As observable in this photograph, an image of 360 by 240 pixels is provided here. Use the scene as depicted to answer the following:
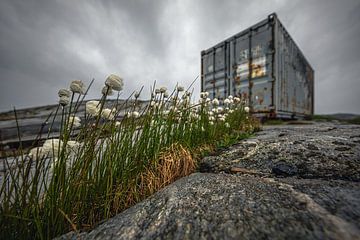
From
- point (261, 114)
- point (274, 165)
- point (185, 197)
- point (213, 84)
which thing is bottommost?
point (185, 197)

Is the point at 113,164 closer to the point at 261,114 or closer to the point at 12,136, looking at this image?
the point at 261,114

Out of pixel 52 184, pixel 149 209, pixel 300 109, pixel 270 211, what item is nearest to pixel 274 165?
pixel 270 211

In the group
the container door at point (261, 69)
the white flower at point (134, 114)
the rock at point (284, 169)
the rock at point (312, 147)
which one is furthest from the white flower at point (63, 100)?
the container door at point (261, 69)

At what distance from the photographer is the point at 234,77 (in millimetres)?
6574

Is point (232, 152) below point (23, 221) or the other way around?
the other way around

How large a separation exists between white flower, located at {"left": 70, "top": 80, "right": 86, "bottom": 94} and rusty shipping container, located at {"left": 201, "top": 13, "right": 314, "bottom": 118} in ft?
16.2

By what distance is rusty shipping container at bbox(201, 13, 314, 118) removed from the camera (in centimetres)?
555

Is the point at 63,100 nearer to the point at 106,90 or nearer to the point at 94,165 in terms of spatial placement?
the point at 106,90

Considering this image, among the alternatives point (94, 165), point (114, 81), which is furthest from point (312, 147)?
point (94, 165)

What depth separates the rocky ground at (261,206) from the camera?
0.70m

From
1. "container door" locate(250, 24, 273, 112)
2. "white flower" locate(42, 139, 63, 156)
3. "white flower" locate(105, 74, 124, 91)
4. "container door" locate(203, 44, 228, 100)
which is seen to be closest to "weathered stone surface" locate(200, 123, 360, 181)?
"white flower" locate(105, 74, 124, 91)

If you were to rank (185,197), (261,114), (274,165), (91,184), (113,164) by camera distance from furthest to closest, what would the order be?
(261,114) < (274,165) < (113,164) < (91,184) < (185,197)

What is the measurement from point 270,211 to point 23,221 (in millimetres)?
1452

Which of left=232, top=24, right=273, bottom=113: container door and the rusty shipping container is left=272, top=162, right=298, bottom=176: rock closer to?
the rusty shipping container
